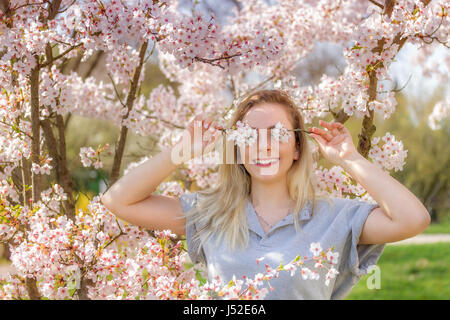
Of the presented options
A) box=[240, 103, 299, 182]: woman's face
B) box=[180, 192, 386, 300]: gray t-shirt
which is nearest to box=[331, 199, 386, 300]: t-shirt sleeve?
box=[180, 192, 386, 300]: gray t-shirt

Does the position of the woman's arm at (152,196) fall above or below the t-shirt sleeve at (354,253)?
above

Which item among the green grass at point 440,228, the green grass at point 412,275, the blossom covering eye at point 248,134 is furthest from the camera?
the green grass at point 440,228

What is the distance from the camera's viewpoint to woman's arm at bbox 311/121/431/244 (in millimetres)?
1724

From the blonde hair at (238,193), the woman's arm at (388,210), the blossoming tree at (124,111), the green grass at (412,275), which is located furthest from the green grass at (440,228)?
the woman's arm at (388,210)

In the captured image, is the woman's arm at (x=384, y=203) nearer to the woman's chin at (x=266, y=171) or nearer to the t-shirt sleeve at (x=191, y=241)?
the woman's chin at (x=266, y=171)

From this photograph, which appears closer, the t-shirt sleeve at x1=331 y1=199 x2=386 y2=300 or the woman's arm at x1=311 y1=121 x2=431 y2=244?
the woman's arm at x1=311 y1=121 x2=431 y2=244

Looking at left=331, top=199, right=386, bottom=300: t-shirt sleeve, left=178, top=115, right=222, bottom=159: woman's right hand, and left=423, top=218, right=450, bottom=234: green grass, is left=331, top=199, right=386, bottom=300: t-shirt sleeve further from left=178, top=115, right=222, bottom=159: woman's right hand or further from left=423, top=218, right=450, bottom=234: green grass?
left=423, top=218, right=450, bottom=234: green grass

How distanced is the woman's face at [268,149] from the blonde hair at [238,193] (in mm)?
46

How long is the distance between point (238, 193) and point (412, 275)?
5852mm

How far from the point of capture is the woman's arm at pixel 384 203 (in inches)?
67.9

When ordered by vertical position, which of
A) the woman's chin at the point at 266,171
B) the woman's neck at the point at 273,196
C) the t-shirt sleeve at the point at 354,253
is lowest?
the t-shirt sleeve at the point at 354,253

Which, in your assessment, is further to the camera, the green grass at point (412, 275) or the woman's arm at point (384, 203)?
the green grass at point (412, 275)
